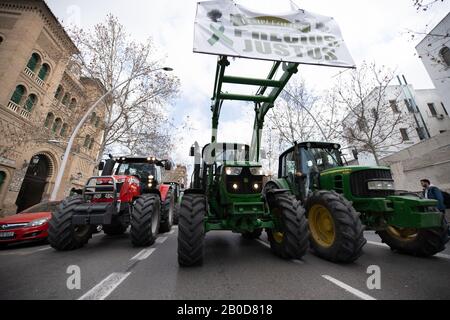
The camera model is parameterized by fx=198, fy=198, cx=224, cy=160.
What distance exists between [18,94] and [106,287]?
1707 cm

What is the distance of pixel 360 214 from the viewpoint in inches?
168

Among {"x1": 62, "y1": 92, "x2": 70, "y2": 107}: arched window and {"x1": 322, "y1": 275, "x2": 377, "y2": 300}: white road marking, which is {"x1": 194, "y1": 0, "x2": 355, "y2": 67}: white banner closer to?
{"x1": 322, "y1": 275, "x2": 377, "y2": 300}: white road marking

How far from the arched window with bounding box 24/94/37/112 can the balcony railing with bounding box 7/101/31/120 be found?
38 cm

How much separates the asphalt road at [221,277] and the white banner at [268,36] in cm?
397

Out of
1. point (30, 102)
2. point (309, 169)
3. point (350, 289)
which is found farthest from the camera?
point (30, 102)

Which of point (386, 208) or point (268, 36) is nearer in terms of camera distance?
point (386, 208)

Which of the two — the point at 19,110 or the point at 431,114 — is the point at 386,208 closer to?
the point at 19,110

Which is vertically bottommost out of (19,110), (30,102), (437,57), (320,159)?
(320,159)

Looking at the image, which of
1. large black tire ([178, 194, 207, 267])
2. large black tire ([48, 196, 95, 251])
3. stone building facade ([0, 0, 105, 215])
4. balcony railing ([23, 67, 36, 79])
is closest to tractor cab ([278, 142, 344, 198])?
large black tire ([178, 194, 207, 267])

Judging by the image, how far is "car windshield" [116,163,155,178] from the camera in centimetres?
744

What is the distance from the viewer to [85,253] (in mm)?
4566

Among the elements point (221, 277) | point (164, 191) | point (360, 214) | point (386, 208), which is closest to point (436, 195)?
point (360, 214)

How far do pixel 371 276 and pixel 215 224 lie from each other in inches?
103
